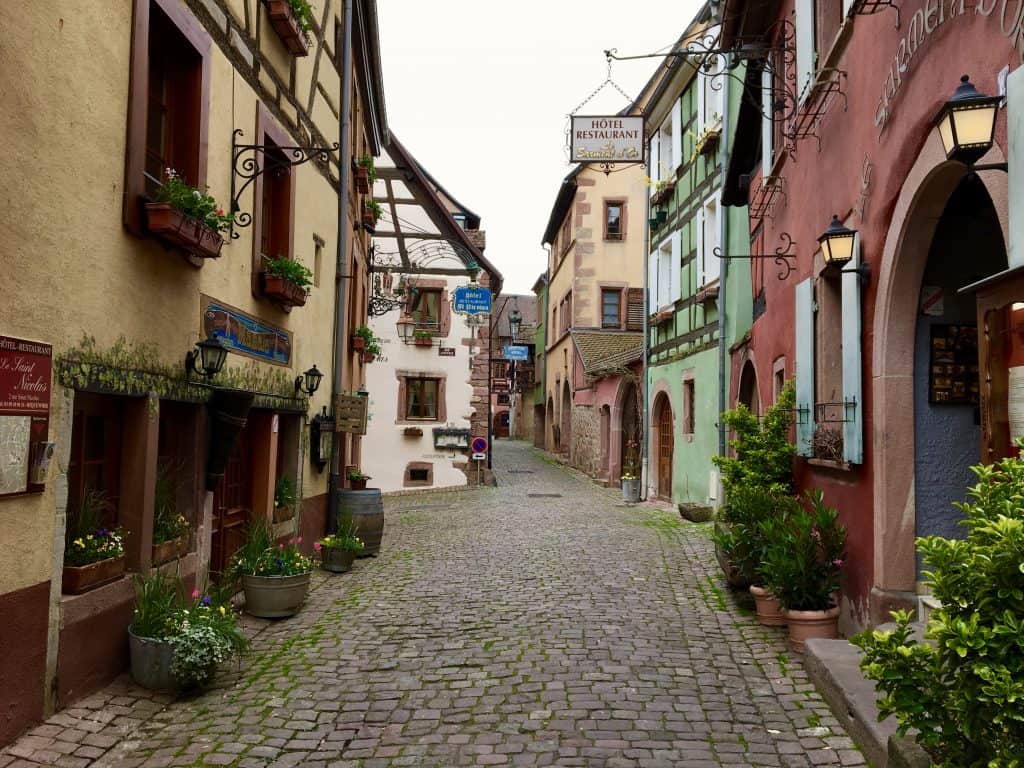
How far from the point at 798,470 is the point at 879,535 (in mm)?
2468

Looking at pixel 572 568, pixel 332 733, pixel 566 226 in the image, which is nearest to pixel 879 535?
pixel 332 733

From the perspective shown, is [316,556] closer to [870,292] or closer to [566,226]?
[870,292]

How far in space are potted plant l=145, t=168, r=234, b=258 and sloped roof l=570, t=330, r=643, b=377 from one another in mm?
17724

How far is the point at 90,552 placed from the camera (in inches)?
190

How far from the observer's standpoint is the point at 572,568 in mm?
9234

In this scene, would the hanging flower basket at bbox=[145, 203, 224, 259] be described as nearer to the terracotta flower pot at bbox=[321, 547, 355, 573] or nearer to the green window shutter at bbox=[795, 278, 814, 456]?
the terracotta flower pot at bbox=[321, 547, 355, 573]

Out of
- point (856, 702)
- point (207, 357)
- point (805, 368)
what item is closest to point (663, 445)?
point (805, 368)

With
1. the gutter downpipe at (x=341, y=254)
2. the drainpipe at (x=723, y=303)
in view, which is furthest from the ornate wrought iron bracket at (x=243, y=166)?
the drainpipe at (x=723, y=303)

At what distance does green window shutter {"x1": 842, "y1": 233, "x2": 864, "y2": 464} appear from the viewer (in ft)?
19.1

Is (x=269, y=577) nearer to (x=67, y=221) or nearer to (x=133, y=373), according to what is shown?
(x=133, y=373)

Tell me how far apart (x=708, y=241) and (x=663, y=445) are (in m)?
5.25

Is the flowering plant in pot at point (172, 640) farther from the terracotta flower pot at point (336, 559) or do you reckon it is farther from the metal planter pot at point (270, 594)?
A: the terracotta flower pot at point (336, 559)

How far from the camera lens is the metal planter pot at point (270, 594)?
6848mm

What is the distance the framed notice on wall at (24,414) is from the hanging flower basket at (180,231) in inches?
47.2
